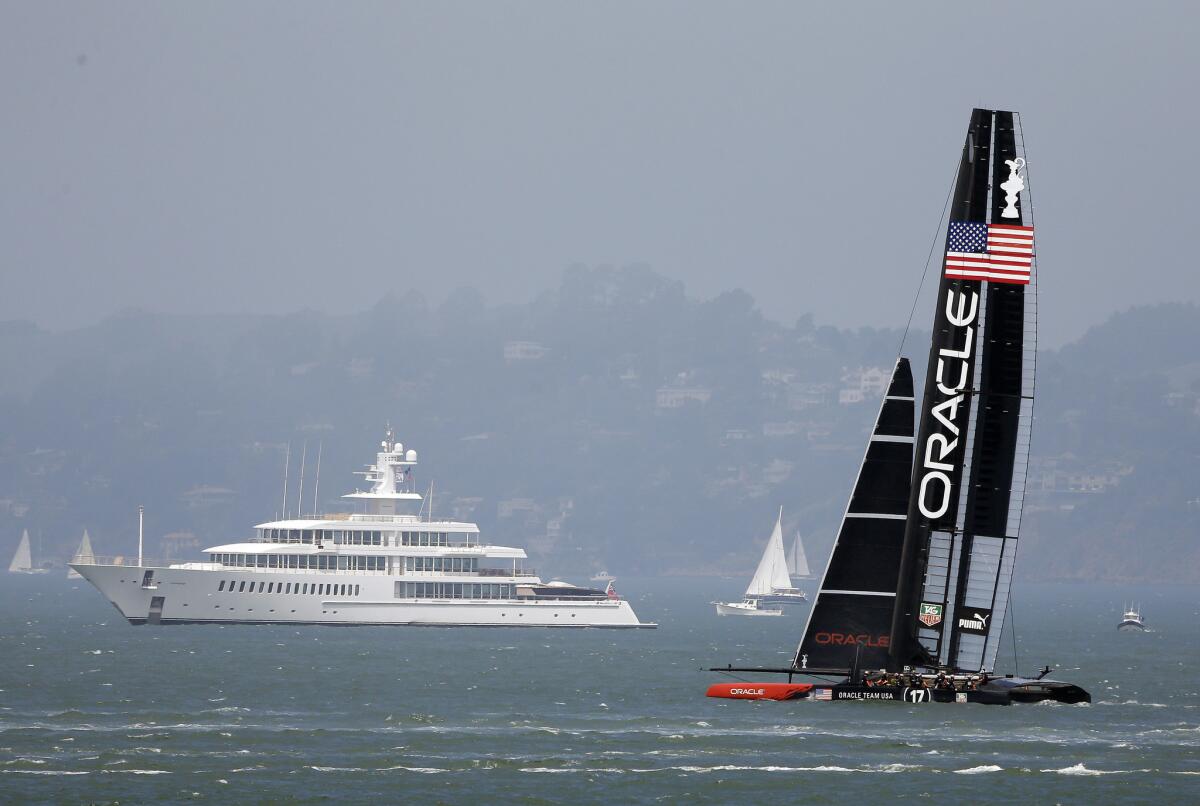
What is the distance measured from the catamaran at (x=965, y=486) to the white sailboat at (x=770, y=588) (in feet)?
291

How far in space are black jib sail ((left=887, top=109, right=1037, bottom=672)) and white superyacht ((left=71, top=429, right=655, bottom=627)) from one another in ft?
154

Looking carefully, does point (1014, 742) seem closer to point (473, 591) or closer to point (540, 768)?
point (540, 768)

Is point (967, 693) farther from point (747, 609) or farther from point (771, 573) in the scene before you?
point (771, 573)

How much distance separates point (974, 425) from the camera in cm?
4119

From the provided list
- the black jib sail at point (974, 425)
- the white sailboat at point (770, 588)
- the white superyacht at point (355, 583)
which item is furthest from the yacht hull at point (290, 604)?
the black jib sail at point (974, 425)

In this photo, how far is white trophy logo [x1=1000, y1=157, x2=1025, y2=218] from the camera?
4062cm

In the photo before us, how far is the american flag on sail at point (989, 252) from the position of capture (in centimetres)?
4066

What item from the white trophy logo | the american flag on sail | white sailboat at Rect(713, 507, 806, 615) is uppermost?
the white trophy logo

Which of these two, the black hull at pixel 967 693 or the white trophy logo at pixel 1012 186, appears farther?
the black hull at pixel 967 693

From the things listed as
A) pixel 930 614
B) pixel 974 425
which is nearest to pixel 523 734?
pixel 930 614

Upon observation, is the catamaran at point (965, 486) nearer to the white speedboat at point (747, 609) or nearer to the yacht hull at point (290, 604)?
the yacht hull at point (290, 604)

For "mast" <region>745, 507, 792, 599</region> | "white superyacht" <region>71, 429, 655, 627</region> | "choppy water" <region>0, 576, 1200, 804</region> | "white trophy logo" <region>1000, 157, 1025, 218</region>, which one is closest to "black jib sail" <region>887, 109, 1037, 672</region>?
"white trophy logo" <region>1000, 157, 1025, 218</region>

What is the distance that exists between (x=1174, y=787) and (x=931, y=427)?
880cm

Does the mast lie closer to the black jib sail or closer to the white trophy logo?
the black jib sail
